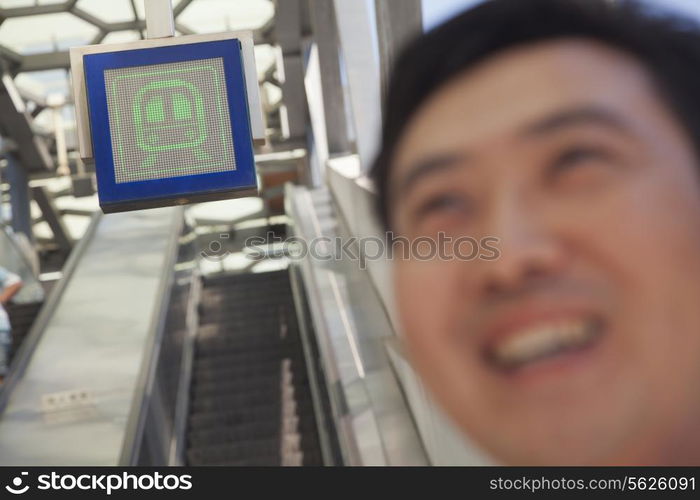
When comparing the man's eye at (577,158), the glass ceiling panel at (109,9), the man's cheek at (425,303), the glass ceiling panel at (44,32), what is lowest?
the glass ceiling panel at (44,32)

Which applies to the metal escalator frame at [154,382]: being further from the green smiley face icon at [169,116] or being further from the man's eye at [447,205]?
the man's eye at [447,205]

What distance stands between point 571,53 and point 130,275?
10394mm

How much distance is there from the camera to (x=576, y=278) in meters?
0.52

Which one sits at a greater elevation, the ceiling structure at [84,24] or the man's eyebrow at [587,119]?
the man's eyebrow at [587,119]

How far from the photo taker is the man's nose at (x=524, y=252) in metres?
0.52

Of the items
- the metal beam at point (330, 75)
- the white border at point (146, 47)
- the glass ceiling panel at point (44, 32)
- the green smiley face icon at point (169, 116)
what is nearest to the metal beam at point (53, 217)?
the glass ceiling panel at point (44, 32)

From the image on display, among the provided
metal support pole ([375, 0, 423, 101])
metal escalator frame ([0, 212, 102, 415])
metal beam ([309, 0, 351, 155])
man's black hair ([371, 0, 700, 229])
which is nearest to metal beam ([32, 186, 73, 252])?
metal beam ([309, 0, 351, 155])

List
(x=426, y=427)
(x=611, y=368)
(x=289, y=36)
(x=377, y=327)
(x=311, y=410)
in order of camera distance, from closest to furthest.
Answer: (x=611, y=368), (x=426, y=427), (x=377, y=327), (x=311, y=410), (x=289, y=36)

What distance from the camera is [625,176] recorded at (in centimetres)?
53

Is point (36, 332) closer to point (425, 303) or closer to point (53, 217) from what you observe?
point (425, 303)

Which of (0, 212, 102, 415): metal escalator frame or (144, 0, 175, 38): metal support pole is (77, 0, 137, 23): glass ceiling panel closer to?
(0, 212, 102, 415): metal escalator frame

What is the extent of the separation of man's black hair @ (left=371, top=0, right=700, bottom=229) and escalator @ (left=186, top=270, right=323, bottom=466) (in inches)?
316
